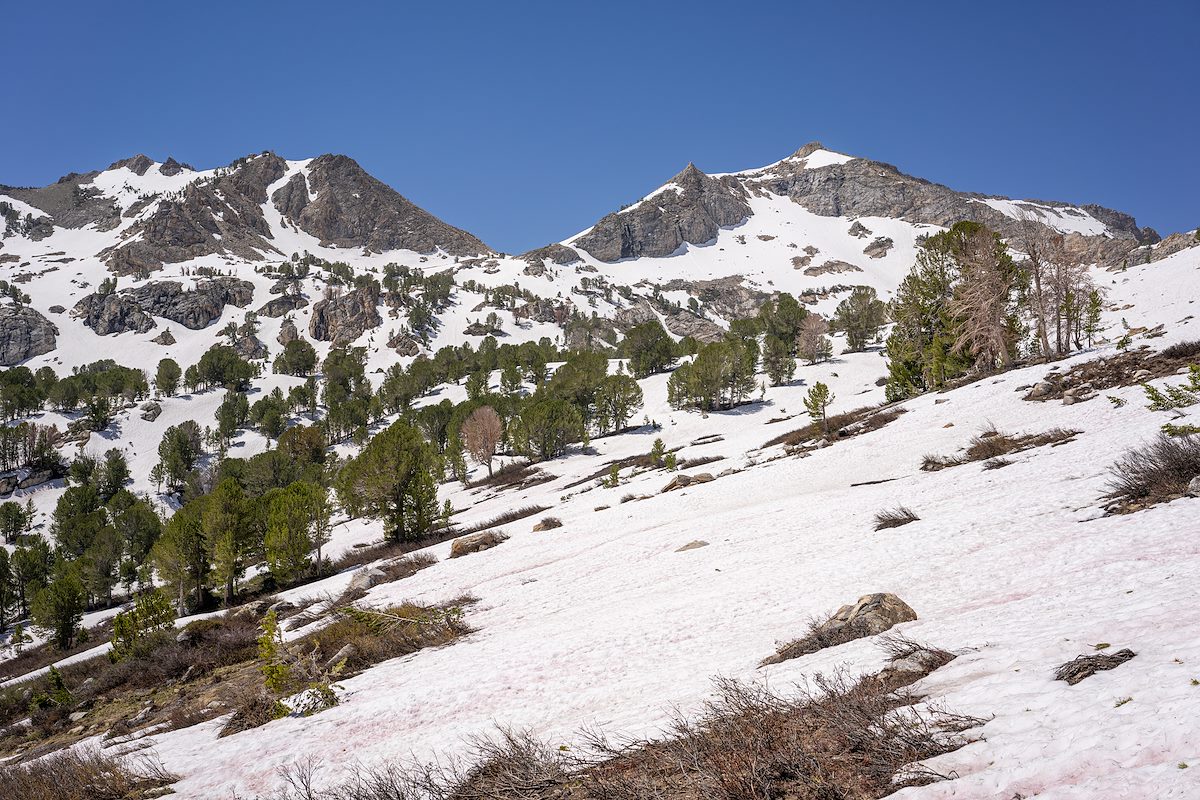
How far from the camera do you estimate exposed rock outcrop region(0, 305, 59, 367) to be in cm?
15125

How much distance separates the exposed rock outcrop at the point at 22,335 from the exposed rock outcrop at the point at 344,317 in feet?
221

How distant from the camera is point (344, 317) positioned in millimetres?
175000

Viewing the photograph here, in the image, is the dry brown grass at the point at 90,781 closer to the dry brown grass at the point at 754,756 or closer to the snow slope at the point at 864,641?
the snow slope at the point at 864,641

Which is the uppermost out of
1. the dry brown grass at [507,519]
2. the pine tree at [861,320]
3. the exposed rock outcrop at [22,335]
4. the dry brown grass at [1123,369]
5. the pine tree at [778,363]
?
the exposed rock outcrop at [22,335]

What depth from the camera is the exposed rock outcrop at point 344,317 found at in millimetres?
172125

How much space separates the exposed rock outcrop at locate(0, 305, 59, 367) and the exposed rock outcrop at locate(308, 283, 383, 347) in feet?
221

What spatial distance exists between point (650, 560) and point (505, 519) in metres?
20.5

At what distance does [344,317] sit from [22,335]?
82.4m

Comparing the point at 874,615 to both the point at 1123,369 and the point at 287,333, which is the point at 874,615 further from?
the point at 287,333

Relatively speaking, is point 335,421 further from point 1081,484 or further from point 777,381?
point 1081,484

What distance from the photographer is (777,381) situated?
280ft

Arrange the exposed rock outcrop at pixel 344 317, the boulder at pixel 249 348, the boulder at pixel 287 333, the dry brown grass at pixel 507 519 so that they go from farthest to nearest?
the exposed rock outcrop at pixel 344 317, the boulder at pixel 287 333, the boulder at pixel 249 348, the dry brown grass at pixel 507 519

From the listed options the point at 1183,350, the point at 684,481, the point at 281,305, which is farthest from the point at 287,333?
the point at 1183,350

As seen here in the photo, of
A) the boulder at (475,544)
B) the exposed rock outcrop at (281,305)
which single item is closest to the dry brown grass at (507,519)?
the boulder at (475,544)
